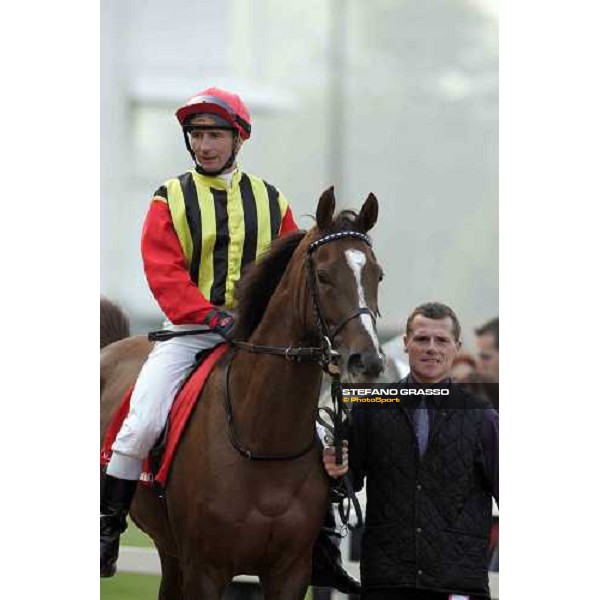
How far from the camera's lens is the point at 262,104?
4035 millimetres

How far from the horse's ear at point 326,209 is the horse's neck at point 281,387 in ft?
0.54

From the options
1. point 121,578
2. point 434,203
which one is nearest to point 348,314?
point 434,203

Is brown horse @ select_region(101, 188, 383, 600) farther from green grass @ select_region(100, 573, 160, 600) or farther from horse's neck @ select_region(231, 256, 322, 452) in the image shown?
green grass @ select_region(100, 573, 160, 600)

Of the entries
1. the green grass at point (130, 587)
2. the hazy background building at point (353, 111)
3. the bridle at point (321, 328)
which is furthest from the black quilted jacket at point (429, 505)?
the green grass at point (130, 587)

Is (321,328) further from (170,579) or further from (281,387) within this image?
(170,579)

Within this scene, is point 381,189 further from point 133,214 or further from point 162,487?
point 162,487

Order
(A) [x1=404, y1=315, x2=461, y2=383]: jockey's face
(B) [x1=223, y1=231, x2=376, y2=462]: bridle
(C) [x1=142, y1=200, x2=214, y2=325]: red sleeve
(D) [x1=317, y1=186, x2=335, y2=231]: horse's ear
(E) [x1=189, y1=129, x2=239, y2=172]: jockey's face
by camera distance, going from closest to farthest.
Answer: (B) [x1=223, y1=231, x2=376, y2=462]: bridle < (D) [x1=317, y1=186, x2=335, y2=231]: horse's ear < (A) [x1=404, y1=315, x2=461, y2=383]: jockey's face < (C) [x1=142, y1=200, x2=214, y2=325]: red sleeve < (E) [x1=189, y1=129, x2=239, y2=172]: jockey's face

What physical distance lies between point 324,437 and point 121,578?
1.51 metres

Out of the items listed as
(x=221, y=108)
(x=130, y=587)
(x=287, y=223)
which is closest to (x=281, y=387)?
(x=287, y=223)

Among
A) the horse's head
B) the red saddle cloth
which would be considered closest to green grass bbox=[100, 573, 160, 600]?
the red saddle cloth

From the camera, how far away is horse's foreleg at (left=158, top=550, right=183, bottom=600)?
4.02 metres

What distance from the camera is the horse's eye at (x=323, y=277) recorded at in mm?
2973

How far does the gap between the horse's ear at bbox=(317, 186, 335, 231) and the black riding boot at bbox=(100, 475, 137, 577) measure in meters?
1.16

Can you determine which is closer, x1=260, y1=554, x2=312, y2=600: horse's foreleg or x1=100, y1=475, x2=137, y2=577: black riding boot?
x1=260, y1=554, x2=312, y2=600: horse's foreleg
